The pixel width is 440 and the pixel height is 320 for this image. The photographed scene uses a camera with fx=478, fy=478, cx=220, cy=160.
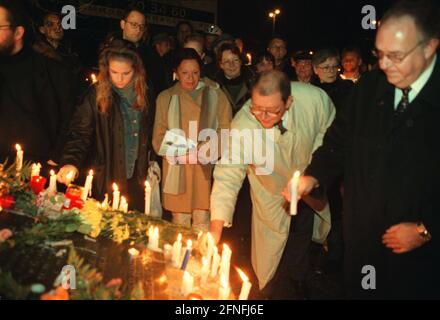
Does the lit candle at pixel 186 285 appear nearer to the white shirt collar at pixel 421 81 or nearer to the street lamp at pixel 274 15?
the white shirt collar at pixel 421 81

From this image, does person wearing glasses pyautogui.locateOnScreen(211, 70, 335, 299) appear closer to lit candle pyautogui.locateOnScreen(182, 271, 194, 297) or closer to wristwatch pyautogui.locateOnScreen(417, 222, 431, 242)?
lit candle pyautogui.locateOnScreen(182, 271, 194, 297)

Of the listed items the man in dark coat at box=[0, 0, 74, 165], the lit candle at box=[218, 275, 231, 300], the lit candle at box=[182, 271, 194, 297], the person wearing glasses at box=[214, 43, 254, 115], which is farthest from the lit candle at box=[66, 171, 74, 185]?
the person wearing glasses at box=[214, 43, 254, 115]

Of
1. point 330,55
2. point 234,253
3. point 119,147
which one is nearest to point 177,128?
point 119,147

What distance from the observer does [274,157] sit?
3992 mm

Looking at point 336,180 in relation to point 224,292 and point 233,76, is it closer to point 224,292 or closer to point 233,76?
point 233,76

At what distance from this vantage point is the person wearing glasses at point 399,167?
102 inches

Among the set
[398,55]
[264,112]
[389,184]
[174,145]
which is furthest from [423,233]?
[174,145]

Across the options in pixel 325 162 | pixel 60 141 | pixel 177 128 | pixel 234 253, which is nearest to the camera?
pixel 325 162

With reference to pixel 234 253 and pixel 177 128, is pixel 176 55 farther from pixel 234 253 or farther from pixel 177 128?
pixel 234 253

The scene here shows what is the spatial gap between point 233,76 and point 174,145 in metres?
1.41

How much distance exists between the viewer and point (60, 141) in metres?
4.65

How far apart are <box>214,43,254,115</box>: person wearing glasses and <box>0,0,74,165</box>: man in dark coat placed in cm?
193

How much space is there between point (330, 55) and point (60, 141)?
3359 millimetres

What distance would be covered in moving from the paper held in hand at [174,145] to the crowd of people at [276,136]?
0.29ft
